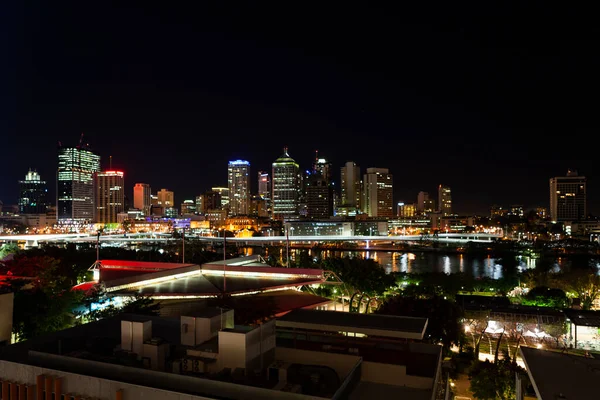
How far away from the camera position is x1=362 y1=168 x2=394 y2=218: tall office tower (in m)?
136

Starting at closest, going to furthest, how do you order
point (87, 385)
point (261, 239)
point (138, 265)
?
point (87, 385) < point (138, 265) < point (261, 239)

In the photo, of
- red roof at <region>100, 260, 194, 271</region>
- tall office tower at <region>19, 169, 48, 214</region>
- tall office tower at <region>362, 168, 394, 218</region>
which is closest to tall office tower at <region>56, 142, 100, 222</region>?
tall office tower at <region>19, 169, 48, 214</region>

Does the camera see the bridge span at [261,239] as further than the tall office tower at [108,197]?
No

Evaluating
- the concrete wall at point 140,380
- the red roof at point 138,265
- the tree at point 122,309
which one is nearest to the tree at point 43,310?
the tree at point 122,309

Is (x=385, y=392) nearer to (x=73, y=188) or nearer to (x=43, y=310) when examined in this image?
(x=43, y=310)

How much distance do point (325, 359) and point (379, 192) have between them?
133m

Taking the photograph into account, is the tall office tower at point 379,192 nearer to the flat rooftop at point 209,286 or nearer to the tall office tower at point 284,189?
the tall office tower at point 284,189

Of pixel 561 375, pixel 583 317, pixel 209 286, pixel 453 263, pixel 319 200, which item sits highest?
pixel 319 200

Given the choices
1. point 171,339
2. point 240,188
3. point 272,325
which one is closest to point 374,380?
point 272,325

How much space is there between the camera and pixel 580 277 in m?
23.4

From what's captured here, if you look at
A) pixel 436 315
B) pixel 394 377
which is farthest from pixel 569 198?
pixel 394 377

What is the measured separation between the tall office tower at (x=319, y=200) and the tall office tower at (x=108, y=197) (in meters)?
53.2

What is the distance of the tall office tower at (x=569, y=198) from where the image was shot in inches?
4685

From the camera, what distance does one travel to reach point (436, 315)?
13602mm
